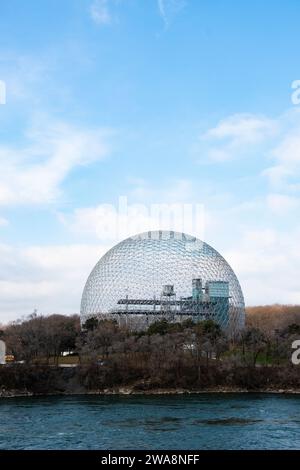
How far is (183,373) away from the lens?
48.0 m

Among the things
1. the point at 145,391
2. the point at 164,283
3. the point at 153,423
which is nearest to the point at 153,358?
the point at 145,391

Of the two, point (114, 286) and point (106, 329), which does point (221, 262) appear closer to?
point (114, 286)

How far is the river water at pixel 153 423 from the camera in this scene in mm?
24609

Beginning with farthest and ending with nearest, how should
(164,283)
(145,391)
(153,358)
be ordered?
(164,283) < (153,358) < (145,391)

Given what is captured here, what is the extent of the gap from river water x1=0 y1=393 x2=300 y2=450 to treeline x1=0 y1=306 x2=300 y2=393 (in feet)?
17.3

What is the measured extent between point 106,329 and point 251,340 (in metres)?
13.0

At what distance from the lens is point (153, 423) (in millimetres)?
29328

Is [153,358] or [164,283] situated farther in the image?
[164,283]

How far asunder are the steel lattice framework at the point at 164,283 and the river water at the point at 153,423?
25675 mm

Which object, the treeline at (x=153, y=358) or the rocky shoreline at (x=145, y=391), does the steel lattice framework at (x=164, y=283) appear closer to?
the treeline at (x=153, y=358)

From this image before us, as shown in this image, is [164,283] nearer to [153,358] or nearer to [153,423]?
[153,358]

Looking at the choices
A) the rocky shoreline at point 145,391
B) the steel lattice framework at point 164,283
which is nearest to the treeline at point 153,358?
the rocky shoreline at point 145,391

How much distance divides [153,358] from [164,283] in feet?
59.1
